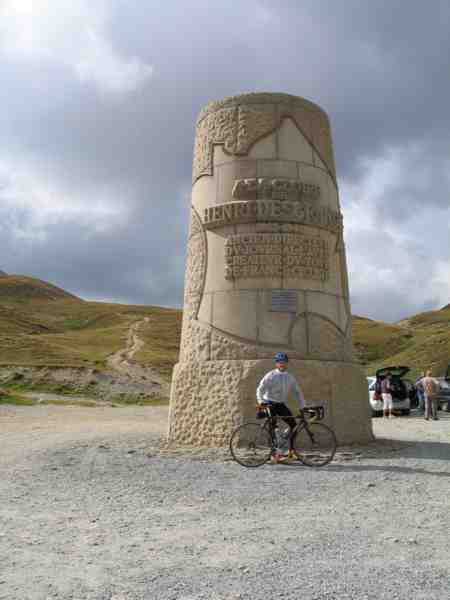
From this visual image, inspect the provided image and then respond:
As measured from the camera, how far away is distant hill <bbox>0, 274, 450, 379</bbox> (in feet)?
167

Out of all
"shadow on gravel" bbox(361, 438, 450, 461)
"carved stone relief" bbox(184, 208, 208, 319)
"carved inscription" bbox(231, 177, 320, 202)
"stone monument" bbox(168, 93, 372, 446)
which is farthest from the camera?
"carved stone relief" bbox(184, 208, 208, 319)

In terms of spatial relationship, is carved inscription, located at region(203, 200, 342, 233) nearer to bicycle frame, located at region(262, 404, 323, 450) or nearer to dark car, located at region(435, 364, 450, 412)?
bicycle frame, located at region(262, 404, 323, 450)

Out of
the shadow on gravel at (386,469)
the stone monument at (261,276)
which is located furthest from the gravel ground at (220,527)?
the stone monument at (261,276)

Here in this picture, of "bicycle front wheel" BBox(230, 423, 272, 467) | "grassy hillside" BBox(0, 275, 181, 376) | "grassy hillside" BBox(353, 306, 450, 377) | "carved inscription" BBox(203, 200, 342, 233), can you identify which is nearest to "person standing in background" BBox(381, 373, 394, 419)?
"grassy hillside" BBox(353, 306, 450, 377)

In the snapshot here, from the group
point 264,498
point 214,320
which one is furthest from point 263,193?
point 264,498

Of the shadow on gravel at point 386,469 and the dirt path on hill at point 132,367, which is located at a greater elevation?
the dirt path on hill at point 132,367

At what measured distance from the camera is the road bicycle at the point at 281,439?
9320 mm

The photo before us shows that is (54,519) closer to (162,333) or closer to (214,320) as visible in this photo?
(214,320)

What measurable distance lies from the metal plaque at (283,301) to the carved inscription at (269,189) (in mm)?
1989

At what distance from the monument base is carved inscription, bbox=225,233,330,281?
182 centimetres

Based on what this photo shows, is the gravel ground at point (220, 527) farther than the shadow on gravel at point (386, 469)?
No

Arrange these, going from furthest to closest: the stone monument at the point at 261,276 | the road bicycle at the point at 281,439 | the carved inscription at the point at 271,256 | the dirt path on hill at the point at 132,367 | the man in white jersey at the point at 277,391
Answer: the dirt path on hill at the point at 132,367 < the carved inscription at the point at 271,256 < the stone monument at the point at 261,276 < the man in white jersey at the point at 277,391 < the road bicycle at the point at 281,439

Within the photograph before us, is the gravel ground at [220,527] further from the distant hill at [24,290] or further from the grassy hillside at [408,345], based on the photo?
the distant hill at [24,290]

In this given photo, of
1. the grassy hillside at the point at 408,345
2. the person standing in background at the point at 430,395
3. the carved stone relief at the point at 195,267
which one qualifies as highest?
the grassy hillside at the point at 408,345
